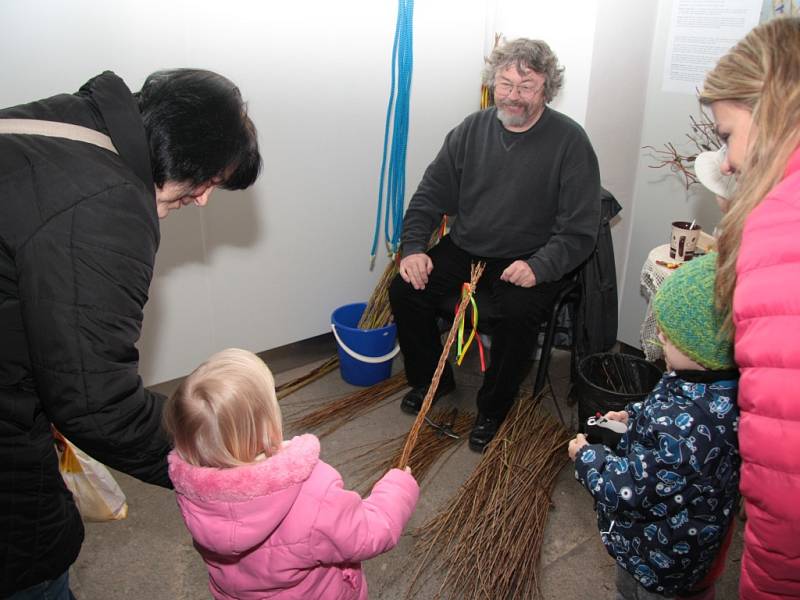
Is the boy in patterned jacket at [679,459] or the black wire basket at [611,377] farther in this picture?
the black wire basket at [611,377]

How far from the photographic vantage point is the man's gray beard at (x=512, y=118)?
2.48 m

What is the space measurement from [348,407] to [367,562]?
854 mm

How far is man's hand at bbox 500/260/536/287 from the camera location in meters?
2.43

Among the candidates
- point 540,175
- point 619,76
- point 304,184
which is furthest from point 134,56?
point 619,76

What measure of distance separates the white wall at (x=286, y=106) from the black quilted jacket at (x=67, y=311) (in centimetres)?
122

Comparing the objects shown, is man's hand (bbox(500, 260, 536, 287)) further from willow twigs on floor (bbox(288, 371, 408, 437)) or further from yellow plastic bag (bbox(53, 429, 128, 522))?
yellow plastic bag (bbox(53, 429, 128, 522))

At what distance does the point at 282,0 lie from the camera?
2480 mm

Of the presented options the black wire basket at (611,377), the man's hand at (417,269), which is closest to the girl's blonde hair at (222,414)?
the black wire basket at (611,377)

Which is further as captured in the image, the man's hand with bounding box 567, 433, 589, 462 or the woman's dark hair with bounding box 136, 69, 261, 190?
the man's hand with bounding box 567, 433, 589, 462

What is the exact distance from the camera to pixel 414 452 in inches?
95.9

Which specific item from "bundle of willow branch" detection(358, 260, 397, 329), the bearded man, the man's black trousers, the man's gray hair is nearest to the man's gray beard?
the bearded man

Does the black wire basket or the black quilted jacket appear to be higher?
the black quilted jacket

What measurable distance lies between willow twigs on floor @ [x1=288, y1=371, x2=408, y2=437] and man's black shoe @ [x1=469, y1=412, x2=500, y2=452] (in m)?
0.47

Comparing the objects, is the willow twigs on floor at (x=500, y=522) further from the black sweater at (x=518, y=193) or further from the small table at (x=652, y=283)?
the black sweater at (x=518, y=193)
